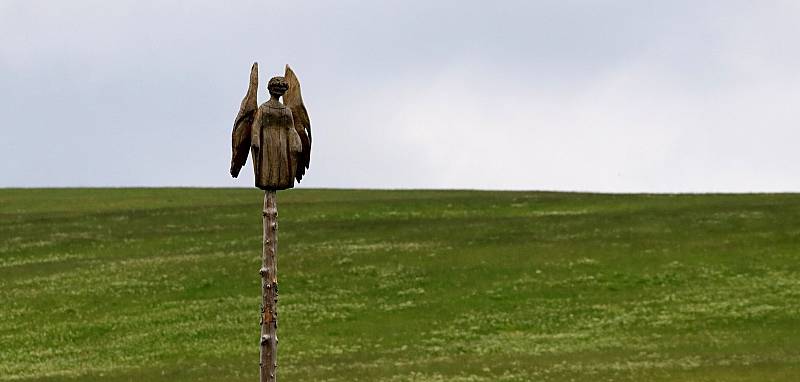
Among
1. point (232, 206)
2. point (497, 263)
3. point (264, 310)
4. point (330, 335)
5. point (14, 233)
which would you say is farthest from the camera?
point (232, 206)

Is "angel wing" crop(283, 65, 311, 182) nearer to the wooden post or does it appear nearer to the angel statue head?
the angel statue head

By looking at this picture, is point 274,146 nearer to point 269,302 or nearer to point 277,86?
point 277,86

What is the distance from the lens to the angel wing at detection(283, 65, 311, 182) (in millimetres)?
21453

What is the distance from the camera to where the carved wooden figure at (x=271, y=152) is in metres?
20.9

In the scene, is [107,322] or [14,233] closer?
[107,322]

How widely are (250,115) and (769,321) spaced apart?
3324cm

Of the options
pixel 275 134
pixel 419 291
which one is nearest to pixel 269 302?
pixel 275 134

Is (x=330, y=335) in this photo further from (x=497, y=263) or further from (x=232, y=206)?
(x=232, y=206)

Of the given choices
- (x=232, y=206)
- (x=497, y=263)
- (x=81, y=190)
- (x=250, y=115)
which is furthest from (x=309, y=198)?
(x=250, y=115)

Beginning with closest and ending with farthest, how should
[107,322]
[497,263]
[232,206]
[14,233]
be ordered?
[107,322] < [497,263] < [14,233] < [232,206]

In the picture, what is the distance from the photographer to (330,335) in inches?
1999

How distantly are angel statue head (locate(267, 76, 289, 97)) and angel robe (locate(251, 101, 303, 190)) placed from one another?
14cm

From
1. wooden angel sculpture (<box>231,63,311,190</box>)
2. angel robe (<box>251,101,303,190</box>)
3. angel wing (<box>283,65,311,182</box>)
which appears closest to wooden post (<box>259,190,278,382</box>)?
angel robe (<box>251,101,303,190</box>)

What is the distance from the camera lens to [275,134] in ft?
69.3
